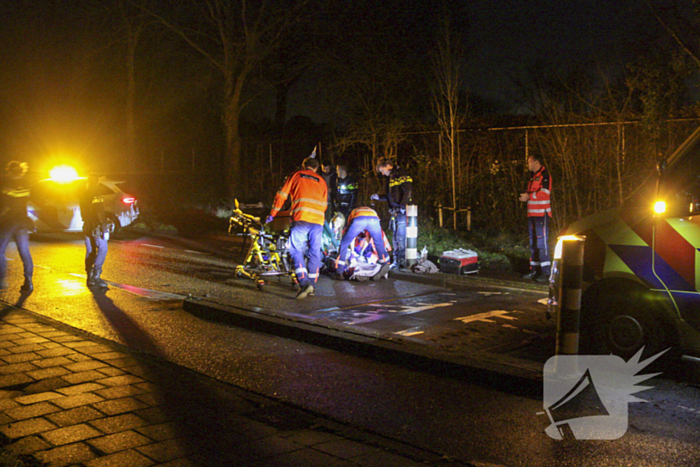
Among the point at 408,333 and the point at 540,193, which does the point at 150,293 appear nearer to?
the point at 408,333

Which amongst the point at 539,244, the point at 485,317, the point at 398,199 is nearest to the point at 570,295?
the point at 485,317

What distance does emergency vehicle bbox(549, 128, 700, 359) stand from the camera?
4898mm

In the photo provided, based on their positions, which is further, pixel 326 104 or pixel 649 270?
pixel 326 104

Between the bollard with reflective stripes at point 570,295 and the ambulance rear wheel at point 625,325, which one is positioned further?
the ambulance rear wheel at point 625,325

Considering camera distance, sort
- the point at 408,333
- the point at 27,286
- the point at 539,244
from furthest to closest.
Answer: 1. the point at 539,244
2. the point at 27,286
3. the point at 408,333

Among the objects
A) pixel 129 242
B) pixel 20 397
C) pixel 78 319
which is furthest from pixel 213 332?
pixel 129 242

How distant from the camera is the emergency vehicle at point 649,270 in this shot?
490cm

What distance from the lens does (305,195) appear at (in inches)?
330

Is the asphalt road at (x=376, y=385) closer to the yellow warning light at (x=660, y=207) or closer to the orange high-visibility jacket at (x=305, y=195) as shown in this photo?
the orange high-visibility jacket at (x=305, y=195)

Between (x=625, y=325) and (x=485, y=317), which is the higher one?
(x=625, y=325)

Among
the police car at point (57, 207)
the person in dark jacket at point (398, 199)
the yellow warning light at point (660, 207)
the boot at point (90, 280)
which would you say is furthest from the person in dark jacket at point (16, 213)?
the yellow warning light at point (660, 207)

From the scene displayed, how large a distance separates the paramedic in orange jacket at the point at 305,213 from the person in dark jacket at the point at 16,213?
3195mm

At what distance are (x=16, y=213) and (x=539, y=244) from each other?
719cm

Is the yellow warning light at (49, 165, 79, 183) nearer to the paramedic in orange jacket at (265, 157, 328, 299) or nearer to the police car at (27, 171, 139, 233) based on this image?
the police car at (27, 171, 139, 233)
